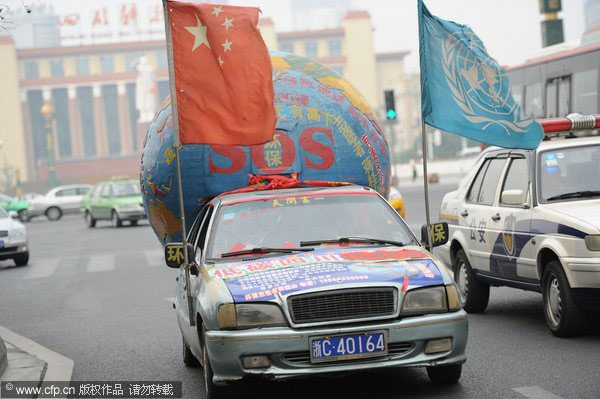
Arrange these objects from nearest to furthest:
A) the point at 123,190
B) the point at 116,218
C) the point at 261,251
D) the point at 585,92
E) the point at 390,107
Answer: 1. the point at 261,251
2. the point at 585,92
3. the point at 390,107
4. the point at 116,218
5. the point at 123,190

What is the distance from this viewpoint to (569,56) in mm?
23062

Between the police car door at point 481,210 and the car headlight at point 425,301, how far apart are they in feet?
12.3

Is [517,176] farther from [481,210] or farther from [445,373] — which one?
[445,373]

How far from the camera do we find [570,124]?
32.0ft

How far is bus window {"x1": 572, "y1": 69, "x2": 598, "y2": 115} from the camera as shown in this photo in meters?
21.9

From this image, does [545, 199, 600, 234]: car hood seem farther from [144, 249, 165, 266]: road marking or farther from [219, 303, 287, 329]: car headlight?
[144, 249, 165, 266]: road marking

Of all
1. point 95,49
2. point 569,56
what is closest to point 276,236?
point 569,56

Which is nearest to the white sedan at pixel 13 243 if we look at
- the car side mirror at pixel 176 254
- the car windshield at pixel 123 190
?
the car side mirror at pixel 176 254

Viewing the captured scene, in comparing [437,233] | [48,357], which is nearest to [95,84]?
[48,357]

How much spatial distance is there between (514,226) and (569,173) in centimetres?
66

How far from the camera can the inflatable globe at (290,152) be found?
31.5ft

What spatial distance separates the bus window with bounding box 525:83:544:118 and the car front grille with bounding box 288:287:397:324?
18134 millimetres

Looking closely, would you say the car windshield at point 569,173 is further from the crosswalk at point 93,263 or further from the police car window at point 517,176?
the crosswalk at point 93,263

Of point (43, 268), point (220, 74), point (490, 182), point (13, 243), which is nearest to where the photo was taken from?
point (220, 74)
